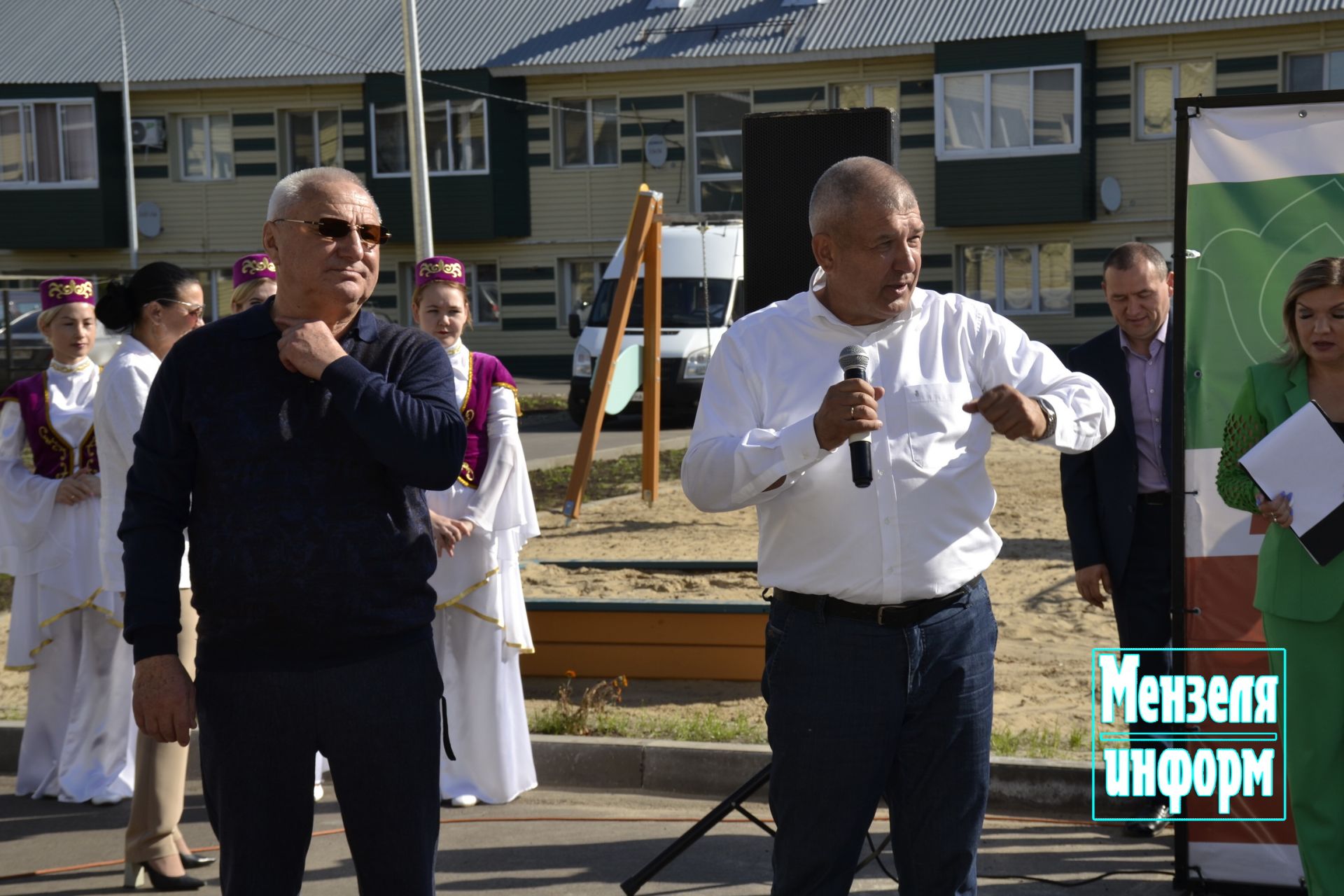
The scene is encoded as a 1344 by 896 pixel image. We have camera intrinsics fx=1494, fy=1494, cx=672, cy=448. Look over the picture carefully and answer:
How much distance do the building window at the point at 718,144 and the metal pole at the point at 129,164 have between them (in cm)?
1188

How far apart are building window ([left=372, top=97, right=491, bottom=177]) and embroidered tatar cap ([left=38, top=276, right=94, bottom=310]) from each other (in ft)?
86.6

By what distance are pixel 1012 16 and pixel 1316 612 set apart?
26.9m

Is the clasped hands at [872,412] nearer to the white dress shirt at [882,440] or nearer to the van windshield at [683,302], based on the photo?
the white dress shirt at [882,440]

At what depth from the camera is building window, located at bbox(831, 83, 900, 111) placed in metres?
30.3

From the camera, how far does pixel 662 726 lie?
21.7 ft

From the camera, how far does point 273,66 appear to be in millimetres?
32812

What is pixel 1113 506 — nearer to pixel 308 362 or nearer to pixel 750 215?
pixel 750 215

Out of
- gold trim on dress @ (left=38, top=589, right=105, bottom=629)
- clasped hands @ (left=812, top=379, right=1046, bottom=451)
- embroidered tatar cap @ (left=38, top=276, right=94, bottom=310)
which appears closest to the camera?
clasped hands @ (left=812, top=379, right=1046, bottom=451)

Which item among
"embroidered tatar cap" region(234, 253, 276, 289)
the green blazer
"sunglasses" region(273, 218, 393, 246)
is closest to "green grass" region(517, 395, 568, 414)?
"embroidered tatar cap" region(234, 253, 276, 289)

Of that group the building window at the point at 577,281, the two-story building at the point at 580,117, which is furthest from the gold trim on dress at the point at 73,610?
the building window at the point at 577,281

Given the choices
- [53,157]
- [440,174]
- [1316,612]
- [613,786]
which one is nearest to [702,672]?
[613,786]

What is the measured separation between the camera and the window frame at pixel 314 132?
33.3 metres

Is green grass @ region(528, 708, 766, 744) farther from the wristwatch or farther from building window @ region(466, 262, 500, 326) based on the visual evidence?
building window @ region(466, 262, 500, 326)

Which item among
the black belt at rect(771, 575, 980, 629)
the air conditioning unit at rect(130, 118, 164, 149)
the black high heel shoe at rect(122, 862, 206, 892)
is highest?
the air conditioning unit at rect(130, 118, 164, 149)
